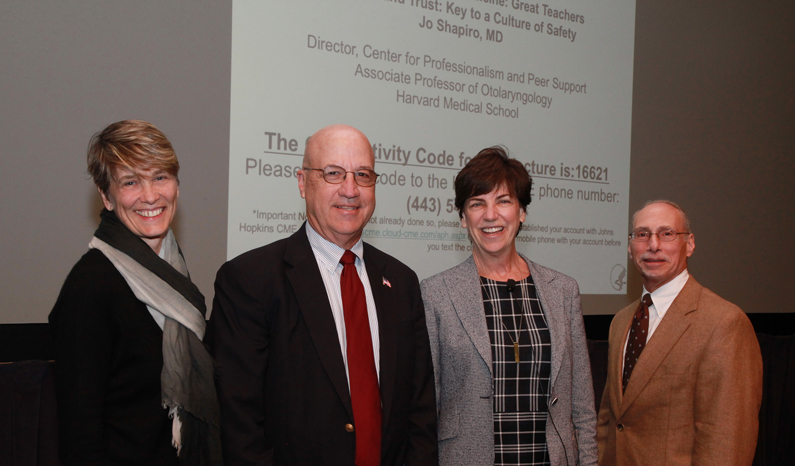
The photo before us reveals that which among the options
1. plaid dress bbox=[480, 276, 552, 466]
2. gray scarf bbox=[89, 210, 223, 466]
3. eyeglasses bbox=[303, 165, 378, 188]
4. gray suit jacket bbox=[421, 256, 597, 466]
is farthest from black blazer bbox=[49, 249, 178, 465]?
plaid dress bbox=[480, 276, 552, 466]

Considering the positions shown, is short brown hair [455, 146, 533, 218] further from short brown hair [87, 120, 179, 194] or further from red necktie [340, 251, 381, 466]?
short brown hair [87, 120, 179, 194]

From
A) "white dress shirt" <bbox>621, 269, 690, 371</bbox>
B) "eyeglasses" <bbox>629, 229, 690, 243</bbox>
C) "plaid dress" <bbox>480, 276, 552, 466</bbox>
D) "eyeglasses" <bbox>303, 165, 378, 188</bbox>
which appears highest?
"eyeglasses" <bbox>303, 165, 378, 188</bbox>

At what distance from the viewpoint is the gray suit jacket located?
189 centimetres

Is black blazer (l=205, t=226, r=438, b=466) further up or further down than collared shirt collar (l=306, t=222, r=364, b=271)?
further down

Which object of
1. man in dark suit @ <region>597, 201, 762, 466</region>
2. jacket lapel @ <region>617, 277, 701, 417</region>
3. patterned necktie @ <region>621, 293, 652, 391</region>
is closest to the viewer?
man in dark suit @ <region>597, 201, 762, 466</region>

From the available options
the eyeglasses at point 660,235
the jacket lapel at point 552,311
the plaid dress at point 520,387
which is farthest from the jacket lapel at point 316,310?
the eyeglasses at point 660,235

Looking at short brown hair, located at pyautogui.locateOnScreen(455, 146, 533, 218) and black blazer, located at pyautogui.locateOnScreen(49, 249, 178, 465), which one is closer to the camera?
black blazer, located at pyautogui.locateOnScreen(49, 249, 178, 465)

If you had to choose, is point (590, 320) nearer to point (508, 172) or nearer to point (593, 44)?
point (593, 44)

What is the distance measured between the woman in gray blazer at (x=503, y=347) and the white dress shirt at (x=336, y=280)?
0.30 metres

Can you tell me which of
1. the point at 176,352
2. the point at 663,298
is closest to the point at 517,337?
the point at 663,298

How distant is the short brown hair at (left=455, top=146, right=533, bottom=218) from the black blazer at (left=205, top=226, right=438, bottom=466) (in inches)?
25.2

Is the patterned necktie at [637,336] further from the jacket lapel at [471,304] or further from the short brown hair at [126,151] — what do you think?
the short brown hair at [126,151]

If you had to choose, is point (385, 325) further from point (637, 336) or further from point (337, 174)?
point (637, 336)

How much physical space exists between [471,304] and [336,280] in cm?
51
